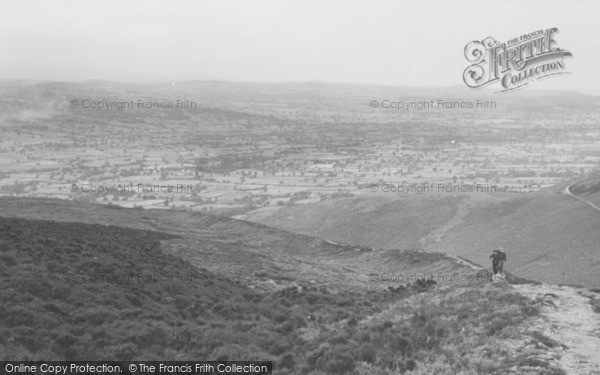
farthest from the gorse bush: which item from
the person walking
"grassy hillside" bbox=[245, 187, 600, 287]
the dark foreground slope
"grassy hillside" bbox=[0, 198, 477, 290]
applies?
"grassy hillside" bbox=[245, 187, 600, 287]

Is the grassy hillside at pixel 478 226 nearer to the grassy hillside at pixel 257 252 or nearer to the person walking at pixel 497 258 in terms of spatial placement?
the grassy hillside at pixel 257 252

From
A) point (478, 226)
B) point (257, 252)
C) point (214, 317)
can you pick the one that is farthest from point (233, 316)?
point (478, 226)

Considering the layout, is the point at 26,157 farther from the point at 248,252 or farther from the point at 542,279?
the point at 542,279

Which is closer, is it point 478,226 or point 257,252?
point 257,252

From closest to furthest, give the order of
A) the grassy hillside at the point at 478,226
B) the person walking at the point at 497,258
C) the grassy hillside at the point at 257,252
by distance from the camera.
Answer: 1. the person walking at the point at 497,258
2. the grassy hillside at the point at 257,252
3. the grassy hillside at the point at 478,226

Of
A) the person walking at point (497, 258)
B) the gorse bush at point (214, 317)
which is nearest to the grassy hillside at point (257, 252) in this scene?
the gorse bush at point (214, 317)

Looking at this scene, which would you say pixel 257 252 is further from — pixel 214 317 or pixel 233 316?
pixel 214 317

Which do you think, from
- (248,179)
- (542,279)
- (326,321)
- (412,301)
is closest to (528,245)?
(542,279)

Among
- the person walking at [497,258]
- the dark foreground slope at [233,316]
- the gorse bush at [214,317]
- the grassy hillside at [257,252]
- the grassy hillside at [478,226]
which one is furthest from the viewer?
the grassy hillside at [478,226]
